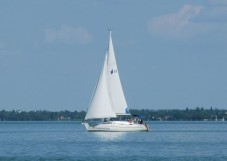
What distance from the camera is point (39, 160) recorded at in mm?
80062

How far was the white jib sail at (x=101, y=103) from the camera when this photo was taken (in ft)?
423

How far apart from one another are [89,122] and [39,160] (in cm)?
5662

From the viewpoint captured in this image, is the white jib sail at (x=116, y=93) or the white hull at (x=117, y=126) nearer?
the white hull at (x=117, y=126)

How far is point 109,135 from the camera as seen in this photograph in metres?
123

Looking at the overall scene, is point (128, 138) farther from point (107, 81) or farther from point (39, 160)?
point (39, 160)

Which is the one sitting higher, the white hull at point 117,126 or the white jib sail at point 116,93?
the white jib sail at point 116,93

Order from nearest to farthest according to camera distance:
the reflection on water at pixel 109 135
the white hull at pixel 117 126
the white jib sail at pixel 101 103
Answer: the reflection on water at pixel 109 135 → the white hull at pixel 117 126 → the white jib sail at pixel 101 103

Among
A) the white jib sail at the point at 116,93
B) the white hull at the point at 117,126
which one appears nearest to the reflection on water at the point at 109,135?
the white hull at the point at 117,126

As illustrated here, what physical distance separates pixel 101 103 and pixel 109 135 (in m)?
6.93

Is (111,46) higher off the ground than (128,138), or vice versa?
(111,46)

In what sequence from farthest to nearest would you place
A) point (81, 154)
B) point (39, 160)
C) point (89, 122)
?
1. point (89, 122)
2. point (81, 154)
3. point (39, 160)

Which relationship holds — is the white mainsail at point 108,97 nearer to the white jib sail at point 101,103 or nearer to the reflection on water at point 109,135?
the white jib sail at point 101,103

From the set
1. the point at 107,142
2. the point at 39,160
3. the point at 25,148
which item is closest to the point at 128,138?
the point at 107,142

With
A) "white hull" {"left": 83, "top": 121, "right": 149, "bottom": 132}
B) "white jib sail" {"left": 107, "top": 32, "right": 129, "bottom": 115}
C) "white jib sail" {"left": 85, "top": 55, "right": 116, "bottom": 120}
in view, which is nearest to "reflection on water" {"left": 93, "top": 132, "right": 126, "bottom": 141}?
"white hull" {"left": 83, "top": 121, "right": 149, "bottom": 132}
